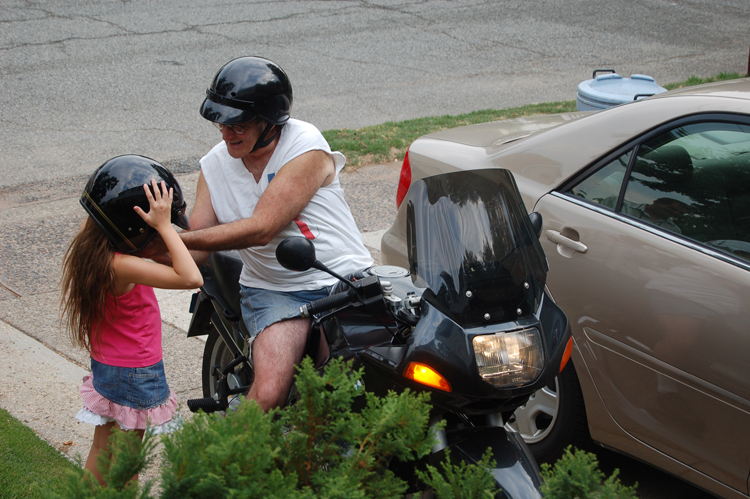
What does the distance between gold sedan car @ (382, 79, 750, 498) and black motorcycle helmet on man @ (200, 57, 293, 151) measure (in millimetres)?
803

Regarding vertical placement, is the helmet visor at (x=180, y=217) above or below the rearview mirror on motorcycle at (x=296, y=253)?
below

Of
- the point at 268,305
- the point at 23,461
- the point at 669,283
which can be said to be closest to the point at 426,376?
the point at 268,305

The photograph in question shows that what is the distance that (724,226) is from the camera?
8.88ft

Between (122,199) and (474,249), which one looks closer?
(474,249)

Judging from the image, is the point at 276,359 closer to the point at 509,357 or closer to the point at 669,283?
the point at 509,357

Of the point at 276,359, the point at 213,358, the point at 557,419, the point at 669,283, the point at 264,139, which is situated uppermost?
the point at 264,139

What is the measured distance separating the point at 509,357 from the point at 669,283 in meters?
1.03

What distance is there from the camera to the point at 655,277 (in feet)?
8.99

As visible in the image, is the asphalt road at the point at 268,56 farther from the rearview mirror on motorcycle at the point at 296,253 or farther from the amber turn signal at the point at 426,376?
the rearview mirror on motorcycle at the point at 296,253

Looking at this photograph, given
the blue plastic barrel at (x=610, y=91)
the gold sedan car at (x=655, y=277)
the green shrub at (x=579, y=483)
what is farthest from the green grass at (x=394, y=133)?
the green shrub at (x=579, y=483)

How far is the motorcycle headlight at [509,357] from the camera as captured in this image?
1.98 metres

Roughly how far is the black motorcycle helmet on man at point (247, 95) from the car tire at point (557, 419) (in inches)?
65.5

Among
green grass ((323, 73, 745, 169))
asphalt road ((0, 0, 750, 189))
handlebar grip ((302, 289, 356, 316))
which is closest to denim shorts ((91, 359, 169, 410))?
handlebar grip ((302, 289, 356, 316))

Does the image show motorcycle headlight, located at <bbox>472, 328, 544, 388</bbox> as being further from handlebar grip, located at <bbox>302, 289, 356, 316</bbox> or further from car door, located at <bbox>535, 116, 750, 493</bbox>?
car door, located at <bbox>535, 116, 750, 493</bbox>
